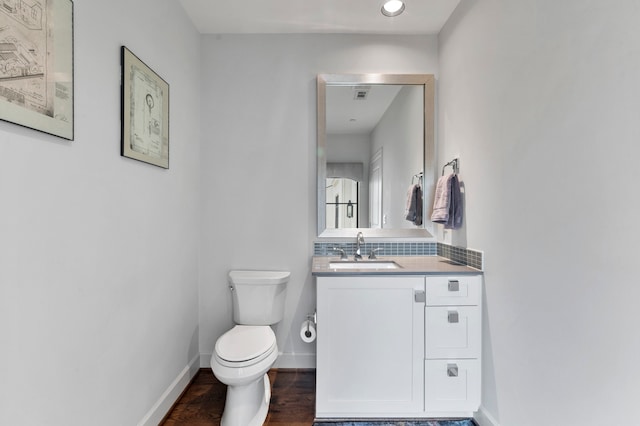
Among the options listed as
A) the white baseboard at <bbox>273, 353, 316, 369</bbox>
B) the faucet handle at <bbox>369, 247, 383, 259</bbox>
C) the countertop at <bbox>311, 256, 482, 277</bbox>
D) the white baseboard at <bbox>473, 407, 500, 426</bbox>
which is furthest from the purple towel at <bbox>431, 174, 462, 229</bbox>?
the white baseboard at <bbox>273, 353, 316, 369</bbox>

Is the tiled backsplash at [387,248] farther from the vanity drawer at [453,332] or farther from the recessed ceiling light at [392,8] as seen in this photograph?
the recessed ceiling light at [392,8]

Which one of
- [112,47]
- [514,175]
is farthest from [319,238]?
[112,47]

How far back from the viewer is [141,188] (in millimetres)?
1536

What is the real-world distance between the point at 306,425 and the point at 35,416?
1.23 metres

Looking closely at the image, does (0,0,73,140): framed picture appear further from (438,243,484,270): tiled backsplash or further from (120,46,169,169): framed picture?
(438,243,484,270): tiled backsplash

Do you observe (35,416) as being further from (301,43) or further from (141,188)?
(301,43)

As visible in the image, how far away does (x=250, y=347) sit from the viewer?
1.68 metres

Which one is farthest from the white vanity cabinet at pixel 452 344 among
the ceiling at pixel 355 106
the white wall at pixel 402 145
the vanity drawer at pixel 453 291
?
the ceiling at pixel 355 106

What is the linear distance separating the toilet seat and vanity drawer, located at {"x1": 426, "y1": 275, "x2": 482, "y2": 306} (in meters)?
0.94

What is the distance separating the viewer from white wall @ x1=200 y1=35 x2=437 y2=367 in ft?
7.41

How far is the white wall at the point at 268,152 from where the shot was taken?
2.26 metres

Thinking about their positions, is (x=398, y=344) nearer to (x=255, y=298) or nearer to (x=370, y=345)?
(x=370, y=345)

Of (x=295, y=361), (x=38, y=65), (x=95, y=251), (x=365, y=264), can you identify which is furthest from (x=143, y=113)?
(x=295, y=361)

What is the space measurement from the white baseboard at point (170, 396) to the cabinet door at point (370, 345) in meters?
0.87
